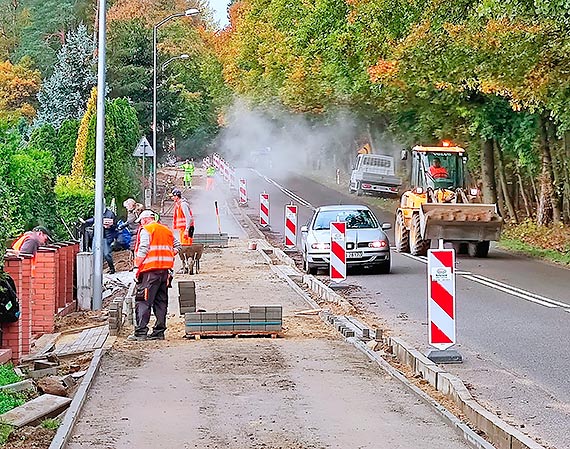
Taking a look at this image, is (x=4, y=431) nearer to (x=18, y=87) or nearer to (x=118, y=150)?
(x=118, y=150)

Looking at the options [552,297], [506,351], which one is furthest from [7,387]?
[552,297]

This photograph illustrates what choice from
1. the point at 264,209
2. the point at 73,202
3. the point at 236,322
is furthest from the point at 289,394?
the point at 264,209

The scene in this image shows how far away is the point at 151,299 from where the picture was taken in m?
14.1

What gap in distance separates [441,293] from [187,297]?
5462mm

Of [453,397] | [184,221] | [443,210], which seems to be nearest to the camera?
[453,397]

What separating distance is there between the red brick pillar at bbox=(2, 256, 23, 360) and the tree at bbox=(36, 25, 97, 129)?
37704 mm

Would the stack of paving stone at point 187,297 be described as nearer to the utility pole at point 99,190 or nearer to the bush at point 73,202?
the utility pole at point 99,190

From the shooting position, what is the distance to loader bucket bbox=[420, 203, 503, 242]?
87.3 feet

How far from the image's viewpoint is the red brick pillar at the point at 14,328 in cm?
1279

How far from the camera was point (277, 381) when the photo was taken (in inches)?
428

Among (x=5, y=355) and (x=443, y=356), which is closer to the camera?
(x=5, y=355)

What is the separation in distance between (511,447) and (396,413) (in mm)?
1409

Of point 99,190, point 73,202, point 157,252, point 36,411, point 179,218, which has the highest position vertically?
point 99,190

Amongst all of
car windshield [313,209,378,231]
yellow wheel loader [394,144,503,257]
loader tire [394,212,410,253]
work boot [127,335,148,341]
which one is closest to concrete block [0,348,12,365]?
work boot [127,335,148,341]
